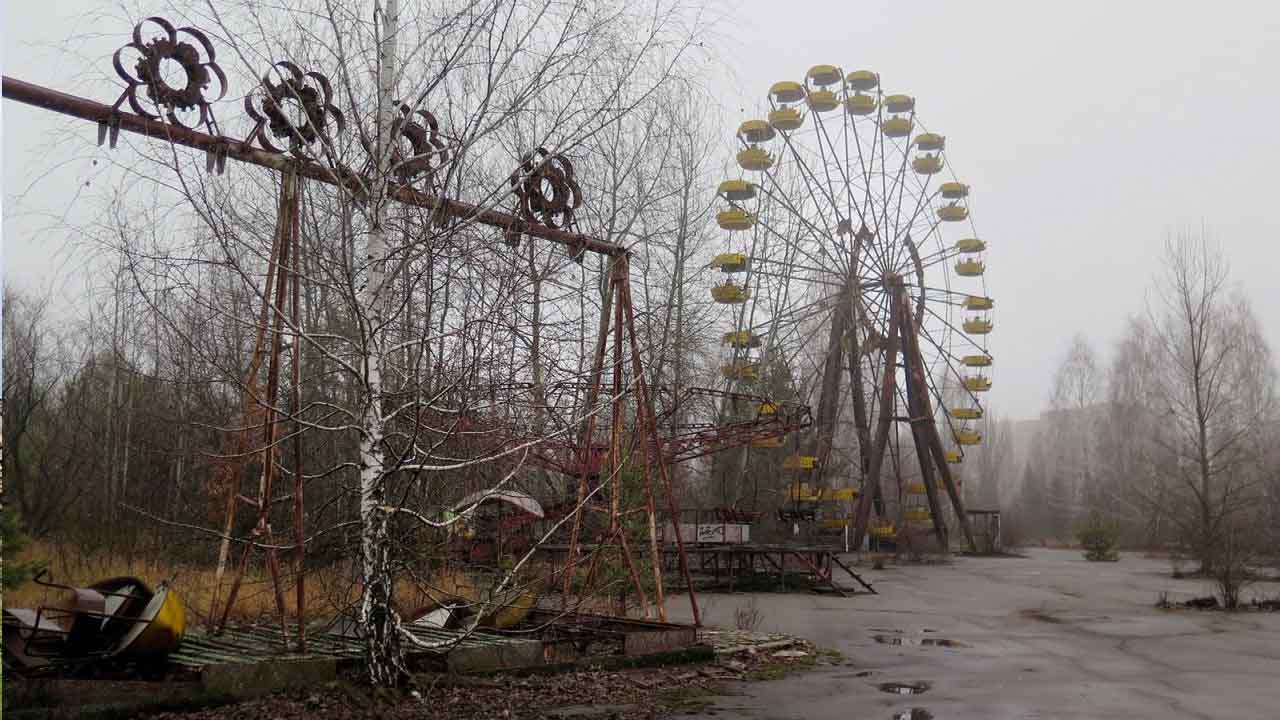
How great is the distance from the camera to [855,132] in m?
34.1

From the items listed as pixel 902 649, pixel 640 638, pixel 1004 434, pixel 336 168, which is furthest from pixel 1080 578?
pixel 1004 434

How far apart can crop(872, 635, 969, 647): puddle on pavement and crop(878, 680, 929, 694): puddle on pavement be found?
3099 mm

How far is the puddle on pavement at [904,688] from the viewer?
9070 millimetres

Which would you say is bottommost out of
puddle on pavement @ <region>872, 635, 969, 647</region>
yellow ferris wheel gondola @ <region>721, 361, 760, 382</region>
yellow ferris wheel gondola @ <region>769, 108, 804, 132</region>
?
puddle on pavement @ <region>872, 635, 969, 647</region>

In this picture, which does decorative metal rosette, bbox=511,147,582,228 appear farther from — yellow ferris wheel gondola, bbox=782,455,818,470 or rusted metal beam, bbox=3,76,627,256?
yellow ferris wheel gondola, bbox=782,455,818,470

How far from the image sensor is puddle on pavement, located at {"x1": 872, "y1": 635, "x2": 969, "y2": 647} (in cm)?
1252

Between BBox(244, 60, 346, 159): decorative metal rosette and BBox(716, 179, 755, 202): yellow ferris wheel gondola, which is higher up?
BBox(716, 179, 755, 202): yellow ferris wheel gondola

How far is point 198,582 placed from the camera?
11.9m

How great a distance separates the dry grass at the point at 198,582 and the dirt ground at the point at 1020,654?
4.47 metres

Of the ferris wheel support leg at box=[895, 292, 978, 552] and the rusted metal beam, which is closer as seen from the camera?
the rusted metal beam

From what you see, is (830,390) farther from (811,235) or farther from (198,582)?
(198,582)

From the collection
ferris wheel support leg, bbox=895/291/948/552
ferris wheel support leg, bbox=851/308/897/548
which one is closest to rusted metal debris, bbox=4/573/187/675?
ferris wheel support leg, bbox=851/308/897/548

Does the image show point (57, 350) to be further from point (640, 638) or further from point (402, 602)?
point (640, 638)

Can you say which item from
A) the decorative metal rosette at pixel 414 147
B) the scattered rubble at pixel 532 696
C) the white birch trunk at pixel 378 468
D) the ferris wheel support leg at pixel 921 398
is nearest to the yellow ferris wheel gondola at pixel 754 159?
the ferris wheel support leg at pixel 921 398
